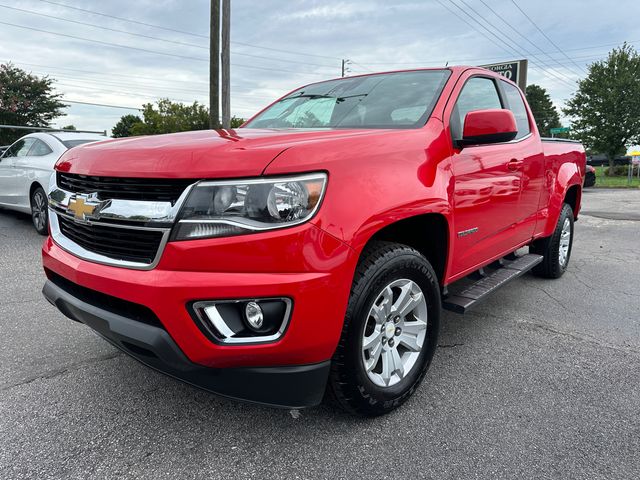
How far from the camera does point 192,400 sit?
2.39 m

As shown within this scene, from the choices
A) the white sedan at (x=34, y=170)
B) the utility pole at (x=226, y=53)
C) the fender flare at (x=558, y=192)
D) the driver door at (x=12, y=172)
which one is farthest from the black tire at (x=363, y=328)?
the utility pole at (x=226, y=53)

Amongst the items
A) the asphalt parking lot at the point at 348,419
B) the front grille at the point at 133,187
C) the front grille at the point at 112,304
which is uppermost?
the front grille at the point at 133,187

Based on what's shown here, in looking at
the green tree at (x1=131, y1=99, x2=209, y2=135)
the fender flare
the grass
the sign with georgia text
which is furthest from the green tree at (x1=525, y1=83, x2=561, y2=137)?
the fender flare

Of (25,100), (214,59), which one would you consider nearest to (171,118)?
(25,100)

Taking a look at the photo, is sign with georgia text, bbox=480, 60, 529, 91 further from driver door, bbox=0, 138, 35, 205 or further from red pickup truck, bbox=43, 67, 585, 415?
red pickup truck, bbox=43, 67, 585, 415

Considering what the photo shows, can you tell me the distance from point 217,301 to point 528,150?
9.56 feet

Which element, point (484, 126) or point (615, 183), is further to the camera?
point (615, 183)

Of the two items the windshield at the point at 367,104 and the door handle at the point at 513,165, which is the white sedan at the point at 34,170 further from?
the door handle at the point at 513,165

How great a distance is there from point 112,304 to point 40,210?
5.57 metres

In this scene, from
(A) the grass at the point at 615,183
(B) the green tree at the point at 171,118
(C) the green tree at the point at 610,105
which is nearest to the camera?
(A) the grass at the point at 615,183

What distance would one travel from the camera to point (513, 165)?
3270 millimetres

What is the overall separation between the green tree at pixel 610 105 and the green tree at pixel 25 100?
1454 inches

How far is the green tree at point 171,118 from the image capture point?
137ft

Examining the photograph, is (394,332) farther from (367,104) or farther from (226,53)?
(226,53)
